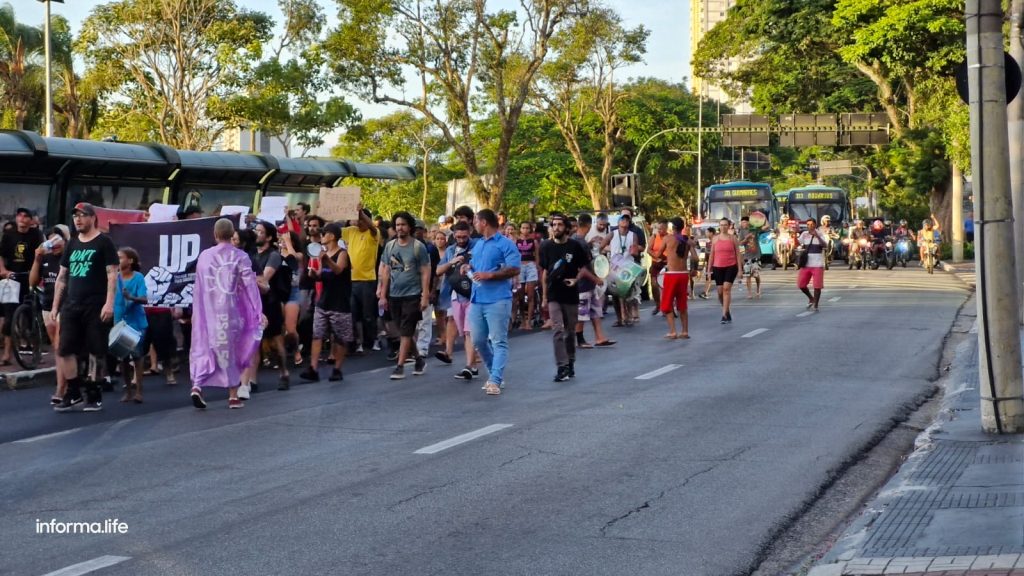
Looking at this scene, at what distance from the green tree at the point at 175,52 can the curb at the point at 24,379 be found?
20130 millimetres

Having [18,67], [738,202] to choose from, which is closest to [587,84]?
[738,202]

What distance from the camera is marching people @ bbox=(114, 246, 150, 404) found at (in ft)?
44.1

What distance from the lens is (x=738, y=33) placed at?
56.9 metres

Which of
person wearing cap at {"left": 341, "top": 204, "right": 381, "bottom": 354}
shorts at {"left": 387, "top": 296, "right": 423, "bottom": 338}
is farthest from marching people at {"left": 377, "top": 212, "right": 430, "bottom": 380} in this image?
person wearing cap at {"left": 341, "top": 204, "right": 381, "bottom": 354}

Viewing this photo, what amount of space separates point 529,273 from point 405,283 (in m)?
8.13

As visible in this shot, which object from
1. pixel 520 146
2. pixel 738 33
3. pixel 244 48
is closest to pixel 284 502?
pixel 244 48

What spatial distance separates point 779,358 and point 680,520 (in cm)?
939

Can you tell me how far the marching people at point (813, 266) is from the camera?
25.8 m

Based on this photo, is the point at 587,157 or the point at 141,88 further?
the point at 587,157

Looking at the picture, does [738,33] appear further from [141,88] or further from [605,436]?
[605,436]

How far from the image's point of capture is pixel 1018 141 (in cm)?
2006

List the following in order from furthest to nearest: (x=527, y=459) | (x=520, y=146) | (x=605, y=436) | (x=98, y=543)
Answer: (x=520, y=146) → (x=605, y=436) → (x=527, y=459) → (x=98, y=543)

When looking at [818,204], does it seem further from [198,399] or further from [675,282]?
[198,399]

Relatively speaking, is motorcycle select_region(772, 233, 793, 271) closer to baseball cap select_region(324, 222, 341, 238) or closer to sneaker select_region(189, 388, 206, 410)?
baseball cap select_region(324, 222, 341, 238)
